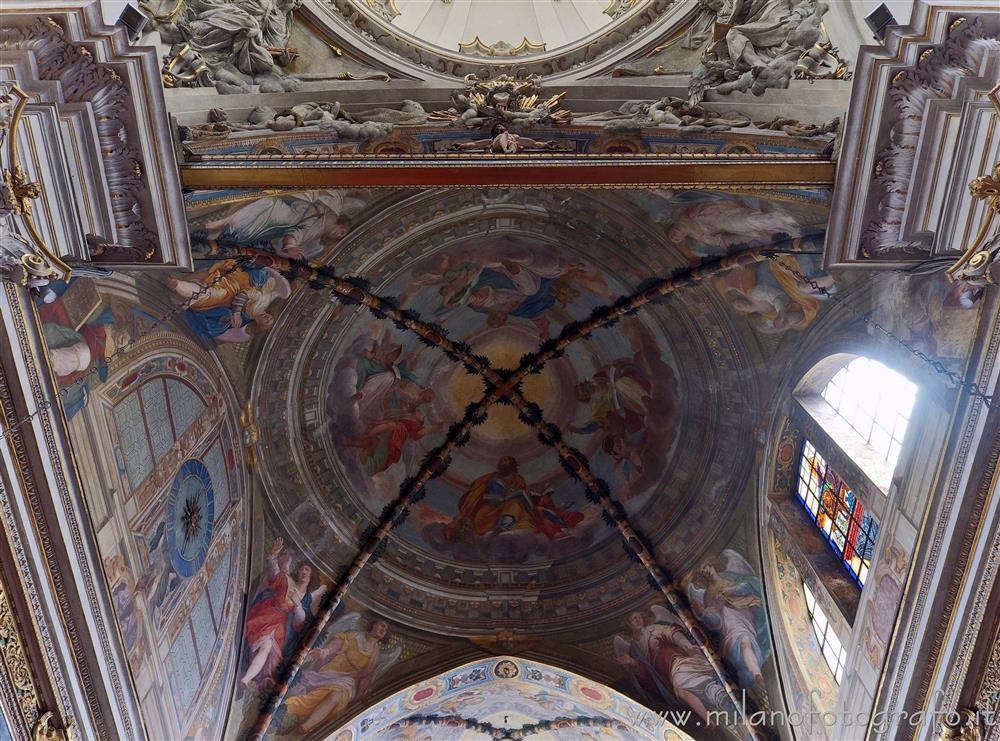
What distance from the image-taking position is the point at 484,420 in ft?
47.0

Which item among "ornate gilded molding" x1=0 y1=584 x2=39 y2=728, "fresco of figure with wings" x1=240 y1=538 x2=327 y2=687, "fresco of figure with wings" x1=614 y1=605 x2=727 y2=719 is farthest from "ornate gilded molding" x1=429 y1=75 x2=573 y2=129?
"fresco of figure with wings" x1=614 y1=605 x2=727 y2=719

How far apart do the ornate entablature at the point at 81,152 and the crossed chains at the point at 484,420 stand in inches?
74.0

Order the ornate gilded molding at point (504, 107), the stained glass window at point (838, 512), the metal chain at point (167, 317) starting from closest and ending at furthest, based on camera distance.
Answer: the metal chain at point (167, 317), the ornate gilded molding at point (504, 107), the stained glass window at point (838, 512)

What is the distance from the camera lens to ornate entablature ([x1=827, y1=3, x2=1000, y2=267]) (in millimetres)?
6824

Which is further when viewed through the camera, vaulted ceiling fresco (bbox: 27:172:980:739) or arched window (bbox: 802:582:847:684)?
arched window (bbox: 802:582:847:684)

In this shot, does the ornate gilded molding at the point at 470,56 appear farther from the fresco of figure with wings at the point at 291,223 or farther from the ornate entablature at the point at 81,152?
the ornate entablature at the point at 81,152

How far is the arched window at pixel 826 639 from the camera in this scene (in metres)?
10.4

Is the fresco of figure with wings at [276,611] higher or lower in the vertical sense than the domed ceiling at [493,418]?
lower

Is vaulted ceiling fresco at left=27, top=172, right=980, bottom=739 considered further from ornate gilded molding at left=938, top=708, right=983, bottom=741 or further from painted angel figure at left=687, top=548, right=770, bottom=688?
ornate gilded molding at left=938, top=708, right=983, bottom=741

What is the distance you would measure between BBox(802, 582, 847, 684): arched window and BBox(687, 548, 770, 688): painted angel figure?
2.72 feet

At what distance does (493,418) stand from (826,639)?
666cm

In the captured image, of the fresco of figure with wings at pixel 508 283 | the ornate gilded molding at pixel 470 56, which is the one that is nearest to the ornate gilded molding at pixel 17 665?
the fresco of figure with wings at pixel 508 283

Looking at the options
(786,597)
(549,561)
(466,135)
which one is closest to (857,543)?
(786,597)

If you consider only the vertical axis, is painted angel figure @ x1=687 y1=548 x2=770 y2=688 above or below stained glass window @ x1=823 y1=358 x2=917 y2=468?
below
